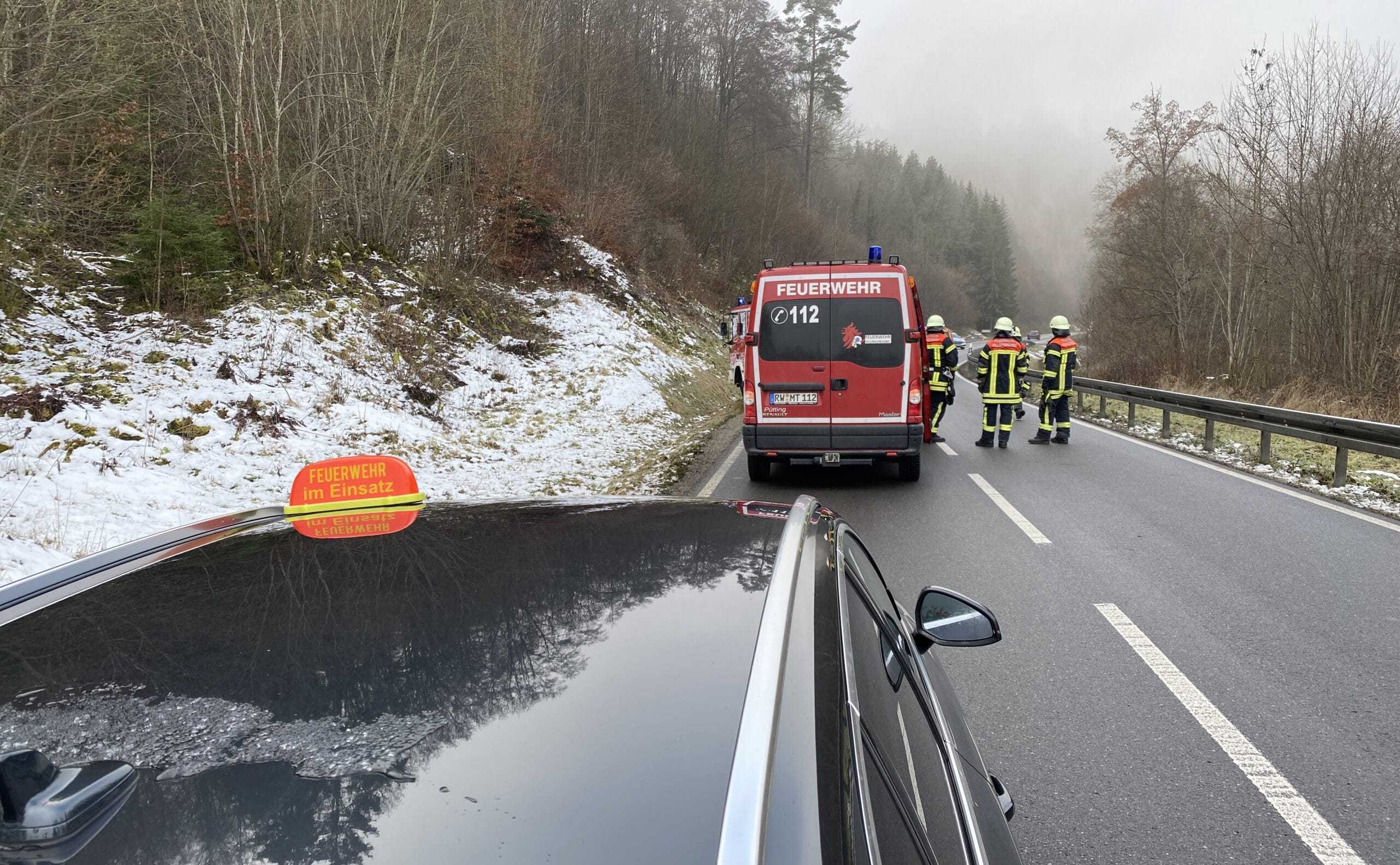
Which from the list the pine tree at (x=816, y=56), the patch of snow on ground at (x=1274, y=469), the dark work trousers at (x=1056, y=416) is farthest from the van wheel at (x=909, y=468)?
the pine tree at (x=816, y=56)

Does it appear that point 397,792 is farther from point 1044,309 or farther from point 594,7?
point 1044,309

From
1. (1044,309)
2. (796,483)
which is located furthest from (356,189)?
(1044,309)

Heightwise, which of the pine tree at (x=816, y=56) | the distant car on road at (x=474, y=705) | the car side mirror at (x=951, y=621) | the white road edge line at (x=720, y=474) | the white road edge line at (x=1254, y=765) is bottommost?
the white road edge line at (x=1254, y=765)

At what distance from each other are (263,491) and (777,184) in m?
42.5

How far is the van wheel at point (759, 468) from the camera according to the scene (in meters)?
10.3

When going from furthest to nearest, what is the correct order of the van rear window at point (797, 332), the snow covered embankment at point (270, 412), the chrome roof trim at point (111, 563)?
the van rear window at point (797, 332)
the snow covered embankment at point (270, 412)
the chrome roof trim at point (111, 563)

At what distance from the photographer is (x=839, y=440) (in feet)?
33.1

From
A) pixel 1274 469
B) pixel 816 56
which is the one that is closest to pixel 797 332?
pixel 1274 469

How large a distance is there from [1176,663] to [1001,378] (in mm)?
9049

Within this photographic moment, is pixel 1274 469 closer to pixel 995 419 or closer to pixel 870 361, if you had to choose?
pixel 995 419

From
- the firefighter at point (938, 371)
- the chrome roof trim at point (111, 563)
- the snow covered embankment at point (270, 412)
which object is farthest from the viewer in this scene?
the firefighter at point (938, 371)

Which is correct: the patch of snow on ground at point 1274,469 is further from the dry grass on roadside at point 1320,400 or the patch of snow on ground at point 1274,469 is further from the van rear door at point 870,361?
the van rear door at point 870,361

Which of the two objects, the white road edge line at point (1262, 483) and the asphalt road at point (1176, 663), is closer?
the asphalt road at point (1176, 663)

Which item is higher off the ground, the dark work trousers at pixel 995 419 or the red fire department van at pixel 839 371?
the red fire department van at pixel 839 371
